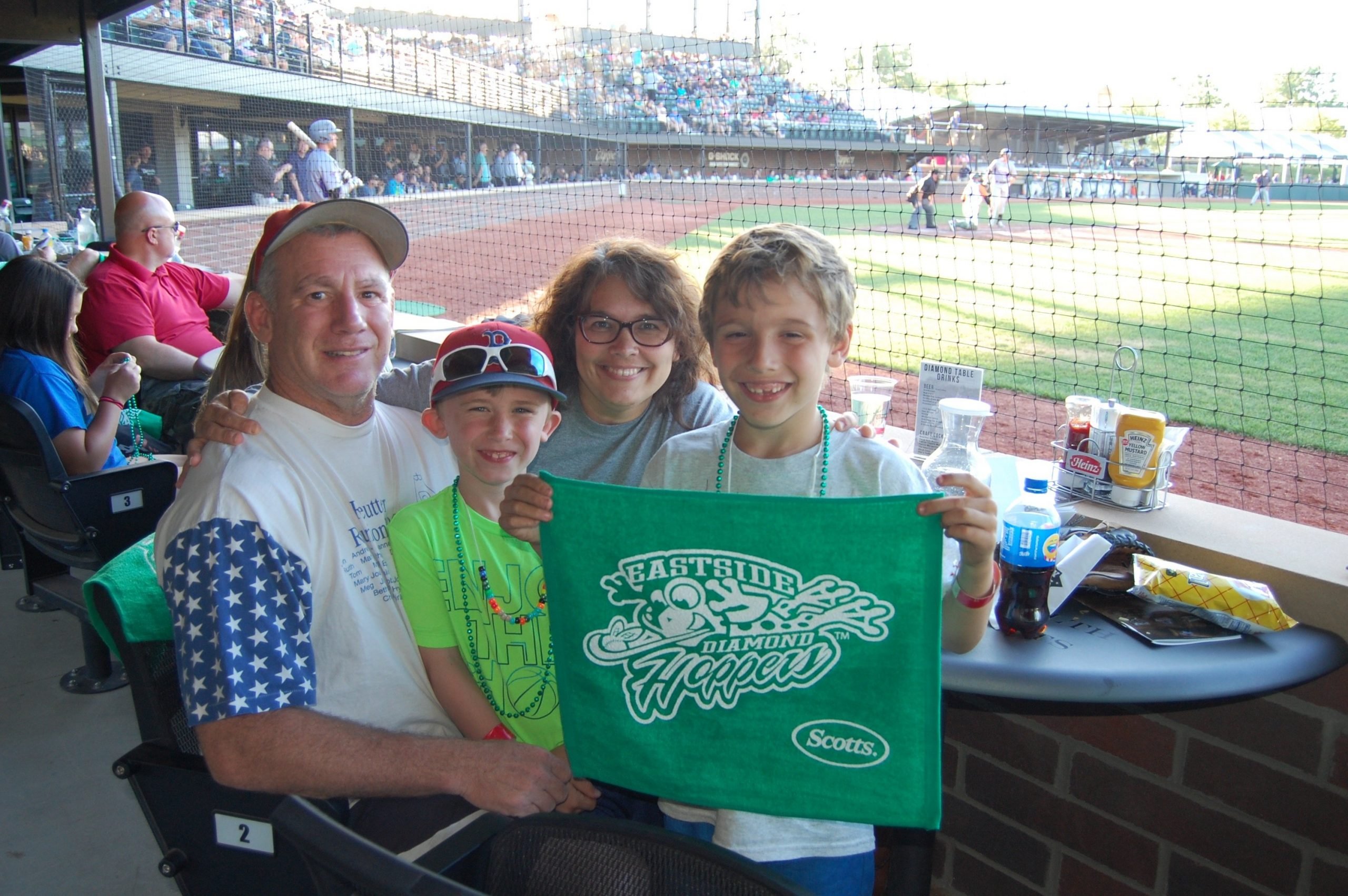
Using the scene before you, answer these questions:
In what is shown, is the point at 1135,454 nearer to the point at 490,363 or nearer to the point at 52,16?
the point at 490,363

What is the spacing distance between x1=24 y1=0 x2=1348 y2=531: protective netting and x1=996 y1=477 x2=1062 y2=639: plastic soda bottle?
2.80 m

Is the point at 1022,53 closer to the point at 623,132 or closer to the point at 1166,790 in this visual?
the point at 1166,790

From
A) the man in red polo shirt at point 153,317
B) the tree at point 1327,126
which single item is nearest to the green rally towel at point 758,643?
the man in red polo shirt at point 153,317

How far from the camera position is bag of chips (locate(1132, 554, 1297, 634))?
1586 mm

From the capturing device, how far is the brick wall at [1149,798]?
5.77 feet

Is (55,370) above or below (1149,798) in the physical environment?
above

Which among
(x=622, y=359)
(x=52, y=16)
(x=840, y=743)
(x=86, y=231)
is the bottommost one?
(x=840, y=743)

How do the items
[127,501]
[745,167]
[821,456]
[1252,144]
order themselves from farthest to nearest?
[745,167] → [1252,144] → [127,501] → [821,456]

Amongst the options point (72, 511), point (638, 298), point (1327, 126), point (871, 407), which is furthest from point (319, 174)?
point (1327, 126)

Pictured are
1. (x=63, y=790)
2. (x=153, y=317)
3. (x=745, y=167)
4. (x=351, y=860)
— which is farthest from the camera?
(x=745, y=167)

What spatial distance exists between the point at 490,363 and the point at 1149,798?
5.60ft

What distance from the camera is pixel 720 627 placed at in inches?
46.7

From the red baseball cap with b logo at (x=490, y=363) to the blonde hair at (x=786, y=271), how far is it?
32cm

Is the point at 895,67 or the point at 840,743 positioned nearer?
the point at 840,743
